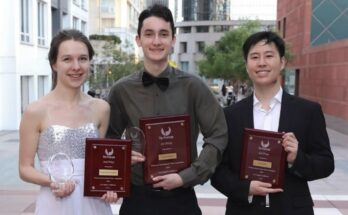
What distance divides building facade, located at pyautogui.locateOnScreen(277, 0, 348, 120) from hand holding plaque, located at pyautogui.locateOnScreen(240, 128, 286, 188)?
62.8 ft

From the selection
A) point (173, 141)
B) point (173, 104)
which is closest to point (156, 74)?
point (173, 104)

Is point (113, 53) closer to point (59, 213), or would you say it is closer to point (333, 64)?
point (333, 64)

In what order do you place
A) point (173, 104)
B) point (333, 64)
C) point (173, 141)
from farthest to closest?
1. point (333, 64)
2. point (173, 104)
3. point (173, 141)

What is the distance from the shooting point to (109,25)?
209 ft

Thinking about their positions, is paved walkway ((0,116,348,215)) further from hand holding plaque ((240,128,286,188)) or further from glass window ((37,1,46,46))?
glass window ((37,1,46,46))

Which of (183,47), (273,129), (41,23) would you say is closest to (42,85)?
(41,23)

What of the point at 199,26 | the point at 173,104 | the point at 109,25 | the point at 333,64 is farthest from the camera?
the point at 199,26

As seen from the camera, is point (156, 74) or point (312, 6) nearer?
point (156, 74)

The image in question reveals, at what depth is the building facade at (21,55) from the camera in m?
18.4

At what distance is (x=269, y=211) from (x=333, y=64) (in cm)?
2170

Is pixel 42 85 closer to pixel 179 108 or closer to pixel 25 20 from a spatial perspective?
pixel 25 20

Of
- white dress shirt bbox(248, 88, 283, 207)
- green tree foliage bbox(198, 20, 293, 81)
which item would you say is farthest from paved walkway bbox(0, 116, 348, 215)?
green tree foliage bbox(198, 20, 293, 81)

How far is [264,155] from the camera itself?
2.83m

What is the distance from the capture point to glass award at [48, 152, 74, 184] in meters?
2.87
